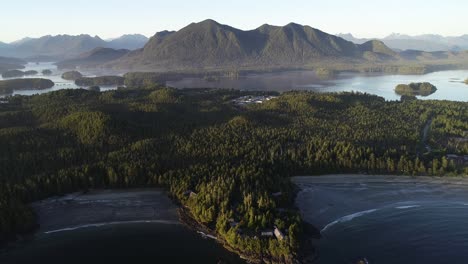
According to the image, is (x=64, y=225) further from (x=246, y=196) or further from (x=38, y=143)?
(x=38, y=143)

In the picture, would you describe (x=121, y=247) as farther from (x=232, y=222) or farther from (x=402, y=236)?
(x=402, y=236)

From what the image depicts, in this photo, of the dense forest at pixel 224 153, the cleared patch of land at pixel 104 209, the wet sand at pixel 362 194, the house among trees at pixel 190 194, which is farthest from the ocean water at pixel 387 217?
the cleared patch of land at pixel 104 209

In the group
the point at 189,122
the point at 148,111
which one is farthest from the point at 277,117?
the point at 148,111

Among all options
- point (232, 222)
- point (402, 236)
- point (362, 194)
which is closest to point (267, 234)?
point (232, 222)

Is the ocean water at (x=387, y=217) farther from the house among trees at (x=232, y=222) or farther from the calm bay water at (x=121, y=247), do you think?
the calm bay water at (x=121, y=247)

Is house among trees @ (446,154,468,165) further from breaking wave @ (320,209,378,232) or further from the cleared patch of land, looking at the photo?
the cleared patch of land

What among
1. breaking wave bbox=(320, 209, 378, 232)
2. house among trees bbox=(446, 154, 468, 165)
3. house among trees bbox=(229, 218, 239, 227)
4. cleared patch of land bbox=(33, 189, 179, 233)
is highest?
house among trees bbox=(446, 154, 468, 165)

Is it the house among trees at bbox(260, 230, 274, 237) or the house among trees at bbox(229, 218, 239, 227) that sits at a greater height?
the house among trees at bbox(229, 218, 239, 227)

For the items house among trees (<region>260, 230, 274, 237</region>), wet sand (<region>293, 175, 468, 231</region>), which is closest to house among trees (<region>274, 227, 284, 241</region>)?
house among trees (<region>260, 230, 274, 237</region>)
